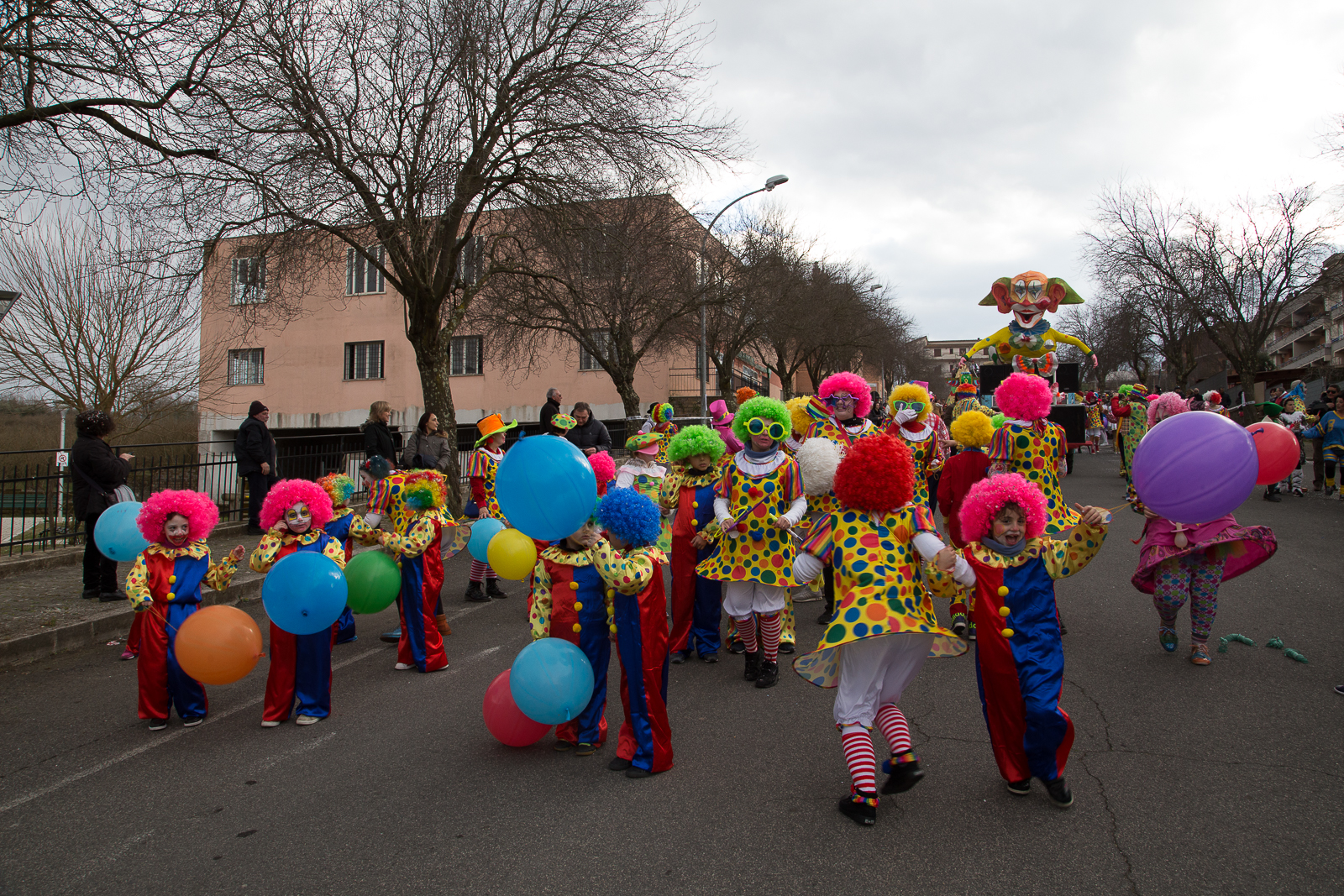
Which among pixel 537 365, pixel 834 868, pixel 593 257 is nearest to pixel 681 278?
pixel 593 257

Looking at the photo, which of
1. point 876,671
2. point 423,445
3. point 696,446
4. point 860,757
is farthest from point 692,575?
point 423,445

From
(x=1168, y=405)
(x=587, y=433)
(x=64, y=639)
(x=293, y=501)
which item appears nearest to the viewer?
(x=293, y=501)

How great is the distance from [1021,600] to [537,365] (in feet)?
93.3

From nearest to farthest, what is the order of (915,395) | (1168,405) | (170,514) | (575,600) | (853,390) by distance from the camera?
1. (575,600)
2. (170,514)
3. (853,390)
4. (1168,405)
5. (915,395)

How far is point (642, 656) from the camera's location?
148 inches

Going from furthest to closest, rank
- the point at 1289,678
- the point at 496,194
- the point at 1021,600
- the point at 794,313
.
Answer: the point at 794,313 < the point at 496,194 < the point at 1289,678 < the point at 1021,600

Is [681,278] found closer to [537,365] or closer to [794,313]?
[794,313]

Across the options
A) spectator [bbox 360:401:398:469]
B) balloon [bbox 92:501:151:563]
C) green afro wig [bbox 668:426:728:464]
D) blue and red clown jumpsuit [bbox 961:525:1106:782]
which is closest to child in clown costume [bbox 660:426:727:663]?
green afro wig [bbox 668:426:728:464]

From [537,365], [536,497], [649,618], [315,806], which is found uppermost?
[537,365]

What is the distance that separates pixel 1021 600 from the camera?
3357mm

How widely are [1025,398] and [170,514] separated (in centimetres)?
576

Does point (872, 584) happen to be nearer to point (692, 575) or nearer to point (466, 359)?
point (692, 575)

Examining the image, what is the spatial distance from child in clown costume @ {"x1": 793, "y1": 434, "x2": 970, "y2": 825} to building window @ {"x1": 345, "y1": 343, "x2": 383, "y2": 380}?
32.0 meters

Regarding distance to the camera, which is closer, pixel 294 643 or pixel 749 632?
pixel 294 643
